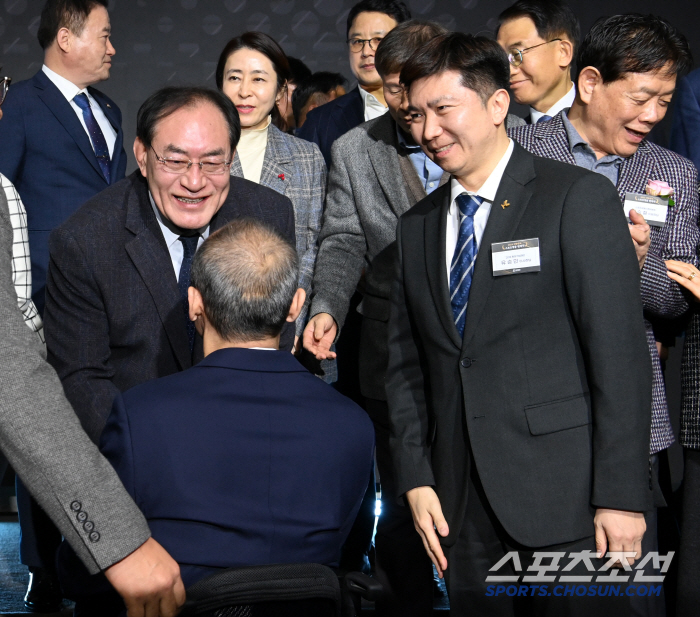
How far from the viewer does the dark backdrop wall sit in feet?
17.6

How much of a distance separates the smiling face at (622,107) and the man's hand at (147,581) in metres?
1.57

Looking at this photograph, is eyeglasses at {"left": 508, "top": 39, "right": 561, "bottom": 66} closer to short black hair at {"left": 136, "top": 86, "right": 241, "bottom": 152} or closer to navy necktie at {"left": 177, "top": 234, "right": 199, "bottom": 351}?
short black hair at {"left": 136, "top": 86, "right": 241, "bottom": 152}

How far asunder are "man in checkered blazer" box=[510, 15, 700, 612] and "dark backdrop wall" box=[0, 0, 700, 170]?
3.38 m

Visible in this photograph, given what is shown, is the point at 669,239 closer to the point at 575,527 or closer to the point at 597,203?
the point at 597,203

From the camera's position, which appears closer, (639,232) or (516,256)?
(516,256)

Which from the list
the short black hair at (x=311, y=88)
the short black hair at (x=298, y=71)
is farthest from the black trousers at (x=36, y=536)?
the short black hair at (x=298, y=71)

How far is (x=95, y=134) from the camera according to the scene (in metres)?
3.48

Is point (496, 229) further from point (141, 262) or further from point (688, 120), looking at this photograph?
point (688, 120)

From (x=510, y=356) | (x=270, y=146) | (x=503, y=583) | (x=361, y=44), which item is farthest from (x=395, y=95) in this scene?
(x=503, y=583)

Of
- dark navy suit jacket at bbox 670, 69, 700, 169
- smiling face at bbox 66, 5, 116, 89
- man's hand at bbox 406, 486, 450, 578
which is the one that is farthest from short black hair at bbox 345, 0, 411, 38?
man's hand at bbox 406, 486, 450, 578

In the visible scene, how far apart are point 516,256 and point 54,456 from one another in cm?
98

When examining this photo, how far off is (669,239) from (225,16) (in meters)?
4.12

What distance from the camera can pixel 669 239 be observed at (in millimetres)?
2207

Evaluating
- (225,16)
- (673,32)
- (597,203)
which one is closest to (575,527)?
(597,203)
